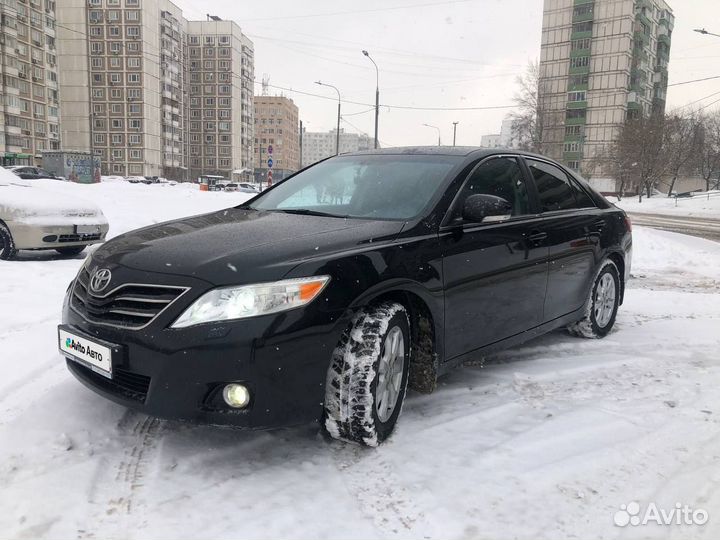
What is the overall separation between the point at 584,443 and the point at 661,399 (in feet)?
Answer: 3.19

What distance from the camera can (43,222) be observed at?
7.70 meters

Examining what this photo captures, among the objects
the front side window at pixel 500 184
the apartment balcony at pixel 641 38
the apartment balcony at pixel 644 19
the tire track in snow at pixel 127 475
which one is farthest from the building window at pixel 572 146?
the tire track in snow at pixel 127 475

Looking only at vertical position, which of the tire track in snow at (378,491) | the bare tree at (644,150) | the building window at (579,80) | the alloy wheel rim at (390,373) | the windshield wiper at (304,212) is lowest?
the tire track in snow at (378,491)

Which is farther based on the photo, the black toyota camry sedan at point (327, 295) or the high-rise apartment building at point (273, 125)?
the high-rise apartment building at point (273, 125)

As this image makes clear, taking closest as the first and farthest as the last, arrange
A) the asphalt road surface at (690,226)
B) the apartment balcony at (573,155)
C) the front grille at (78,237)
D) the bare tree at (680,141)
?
1. the front grille at (78,237)
2. the asphalt road surface at (690,226)
3. the bare tree at (680,141)
4. the apartment balcony at (573,155)

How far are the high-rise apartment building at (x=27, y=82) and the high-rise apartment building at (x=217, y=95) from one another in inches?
1005

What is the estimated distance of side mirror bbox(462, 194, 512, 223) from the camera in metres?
3.21

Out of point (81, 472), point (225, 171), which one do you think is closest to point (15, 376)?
point (81, 472)

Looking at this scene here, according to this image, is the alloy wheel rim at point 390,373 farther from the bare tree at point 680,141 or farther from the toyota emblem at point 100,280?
the bare tree at point 680,141

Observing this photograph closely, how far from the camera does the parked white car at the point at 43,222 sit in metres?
7.62

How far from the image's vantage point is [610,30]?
71.0 meters

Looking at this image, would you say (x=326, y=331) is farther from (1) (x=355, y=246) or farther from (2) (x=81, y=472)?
(2) (x=81, y=472)

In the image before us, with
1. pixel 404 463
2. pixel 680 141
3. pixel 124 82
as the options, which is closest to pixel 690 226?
pixel 404 463

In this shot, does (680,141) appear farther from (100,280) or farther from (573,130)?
(100,280)
